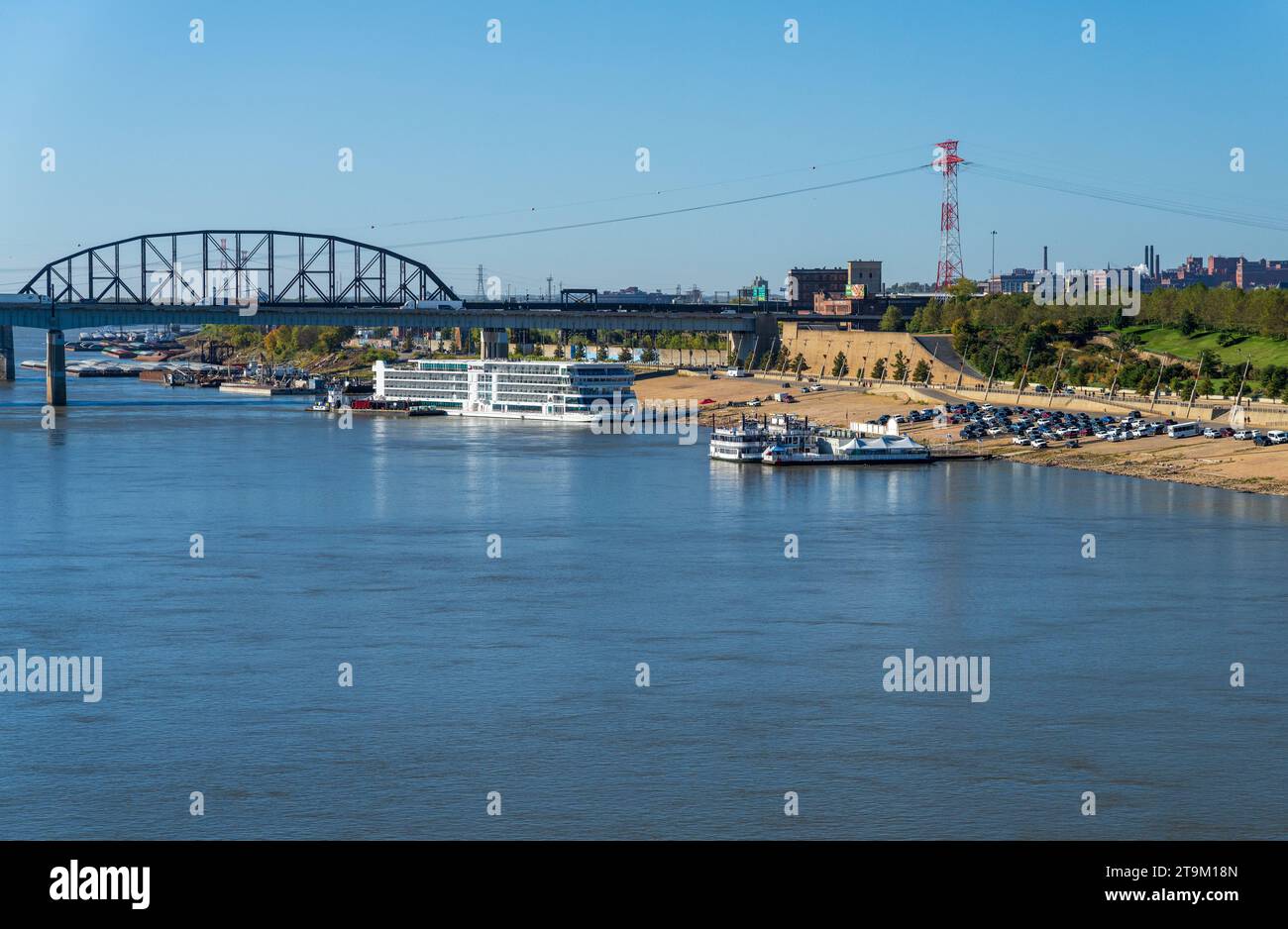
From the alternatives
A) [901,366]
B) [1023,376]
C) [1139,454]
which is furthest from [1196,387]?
[901,366]

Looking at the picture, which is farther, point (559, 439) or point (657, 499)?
point (559, 439)

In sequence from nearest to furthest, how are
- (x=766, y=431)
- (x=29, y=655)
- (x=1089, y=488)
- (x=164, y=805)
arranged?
1. (x=164, y=805)
2. (x=29, y=655)
3. (x=1089, y=488)
4. (x=766, y=431)

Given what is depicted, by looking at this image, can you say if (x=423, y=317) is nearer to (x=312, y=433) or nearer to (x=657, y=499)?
(x=312, y=433)

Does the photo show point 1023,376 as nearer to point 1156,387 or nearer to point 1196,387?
point 1156,387

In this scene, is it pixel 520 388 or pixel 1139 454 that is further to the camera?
pixel 520 388

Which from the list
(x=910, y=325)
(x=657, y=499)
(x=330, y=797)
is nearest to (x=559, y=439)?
(x=657, y=499)

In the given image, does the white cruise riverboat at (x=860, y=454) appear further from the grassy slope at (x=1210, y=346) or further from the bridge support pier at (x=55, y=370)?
the bridge support pier at (x=55, y=370)
